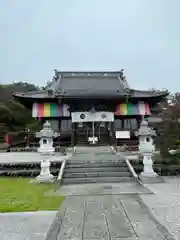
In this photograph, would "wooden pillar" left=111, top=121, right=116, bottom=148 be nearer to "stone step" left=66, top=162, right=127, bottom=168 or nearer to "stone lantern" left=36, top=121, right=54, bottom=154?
"stone step" left=66, top=162, right=127, bottom=168

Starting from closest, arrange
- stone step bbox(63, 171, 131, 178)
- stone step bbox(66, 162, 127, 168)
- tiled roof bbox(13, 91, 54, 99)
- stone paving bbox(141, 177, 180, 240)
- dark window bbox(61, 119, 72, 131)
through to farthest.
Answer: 1. stone paving bbox(141, 177, 180, 240)
2. stone step bbox(63, 171, 131, 178)
3. stone step bbox(66, 162, 127, 168)
4. tiled roof bbox(13, 91, 54, 99)
5. dark window bbox(61, 119, 72, 131)

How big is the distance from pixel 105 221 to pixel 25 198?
3.17 meters

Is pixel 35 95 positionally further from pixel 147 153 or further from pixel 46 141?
pixel 147 153

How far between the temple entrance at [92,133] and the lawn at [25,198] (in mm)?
10717

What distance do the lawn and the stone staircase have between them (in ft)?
4.18

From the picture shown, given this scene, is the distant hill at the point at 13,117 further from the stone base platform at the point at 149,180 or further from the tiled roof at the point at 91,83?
the stone base platform at the point at 149,180

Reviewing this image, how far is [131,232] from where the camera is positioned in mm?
4320

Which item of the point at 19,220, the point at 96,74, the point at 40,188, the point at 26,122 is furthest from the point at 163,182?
the point at 26,122

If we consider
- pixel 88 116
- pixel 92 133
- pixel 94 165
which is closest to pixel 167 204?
pixel 94 165

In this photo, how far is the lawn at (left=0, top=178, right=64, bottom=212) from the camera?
6.12 meters

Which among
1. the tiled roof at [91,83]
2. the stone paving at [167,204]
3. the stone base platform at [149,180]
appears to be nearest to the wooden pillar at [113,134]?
the tiled roof at [91,83]

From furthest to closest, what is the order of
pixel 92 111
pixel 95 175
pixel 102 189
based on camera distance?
pixel 92 111 < pixel 95 175 < pixel 102 189

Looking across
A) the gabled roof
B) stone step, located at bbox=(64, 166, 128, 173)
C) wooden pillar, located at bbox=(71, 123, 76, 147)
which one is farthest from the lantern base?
the gabled roof

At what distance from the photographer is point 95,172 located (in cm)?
1019
